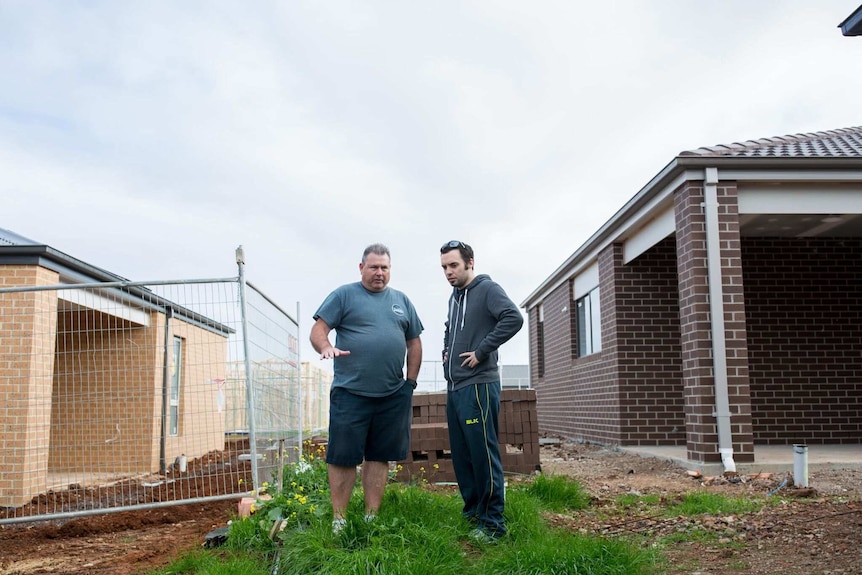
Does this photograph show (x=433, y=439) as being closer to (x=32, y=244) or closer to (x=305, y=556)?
(x=305, y=556)

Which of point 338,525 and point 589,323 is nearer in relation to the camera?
point 338,525

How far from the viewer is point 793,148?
9938mm

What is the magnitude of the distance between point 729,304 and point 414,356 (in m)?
5.33

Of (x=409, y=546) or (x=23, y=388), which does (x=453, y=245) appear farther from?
(x=23, y=388)

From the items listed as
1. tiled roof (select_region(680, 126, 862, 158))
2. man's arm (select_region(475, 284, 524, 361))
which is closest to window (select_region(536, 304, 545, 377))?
tiled roof (select_region(680, 126, 862, 158))

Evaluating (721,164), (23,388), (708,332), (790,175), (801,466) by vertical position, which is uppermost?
(721,164)

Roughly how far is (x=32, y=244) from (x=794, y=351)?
11.3m

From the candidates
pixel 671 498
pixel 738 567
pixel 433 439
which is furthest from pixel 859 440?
pixel 738 567

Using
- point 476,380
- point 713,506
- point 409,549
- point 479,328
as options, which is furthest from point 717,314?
point 409,549

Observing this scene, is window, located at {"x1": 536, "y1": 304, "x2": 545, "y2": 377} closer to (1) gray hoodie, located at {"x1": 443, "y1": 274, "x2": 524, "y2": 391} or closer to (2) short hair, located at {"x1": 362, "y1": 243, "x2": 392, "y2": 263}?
(1) gray hoodie, located at {"x1": 443, "y1": 274, "x2": 524, "y2": 391}

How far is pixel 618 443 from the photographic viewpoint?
1235 centimetres

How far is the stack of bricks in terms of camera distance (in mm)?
7930

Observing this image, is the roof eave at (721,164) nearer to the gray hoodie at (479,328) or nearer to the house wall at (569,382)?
the house wall at (569,382)

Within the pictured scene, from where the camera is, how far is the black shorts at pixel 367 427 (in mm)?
4406
